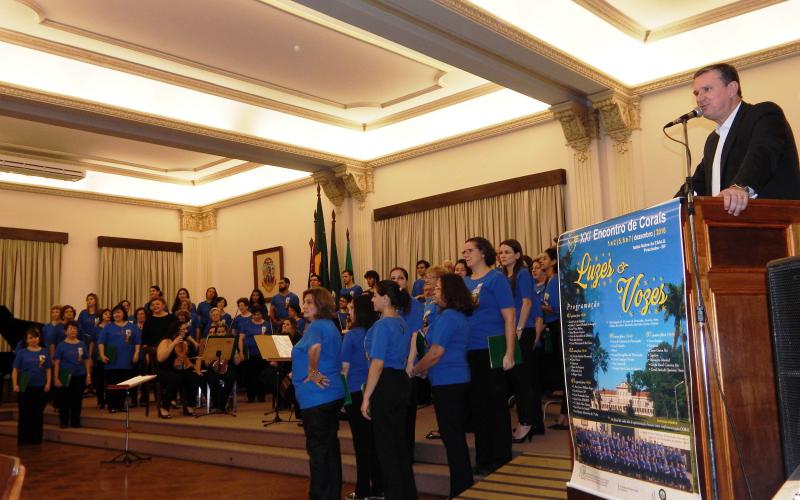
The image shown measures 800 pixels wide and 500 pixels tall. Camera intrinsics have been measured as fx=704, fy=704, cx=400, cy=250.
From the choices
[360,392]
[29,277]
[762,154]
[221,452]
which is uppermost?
[29,277]

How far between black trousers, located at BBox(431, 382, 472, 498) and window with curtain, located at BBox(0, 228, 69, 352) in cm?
1070

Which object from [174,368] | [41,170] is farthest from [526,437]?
[41,170]

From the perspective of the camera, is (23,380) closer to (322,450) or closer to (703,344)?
(322,450)

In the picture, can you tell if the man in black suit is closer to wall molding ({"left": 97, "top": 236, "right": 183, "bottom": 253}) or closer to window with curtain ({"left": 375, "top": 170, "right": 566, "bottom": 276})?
window with curtain ({"left": 375, "top": 170, "right": 566, "bottom": 276})

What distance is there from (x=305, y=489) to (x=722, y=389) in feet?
15.0

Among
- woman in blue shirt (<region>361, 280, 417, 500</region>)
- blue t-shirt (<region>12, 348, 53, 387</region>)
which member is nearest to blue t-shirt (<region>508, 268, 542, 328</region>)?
woman in blue shirt (<region>361, 280, 417, 500</region>)

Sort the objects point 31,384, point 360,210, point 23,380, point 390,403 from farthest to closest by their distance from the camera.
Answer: point 360,210 → point 31,384 → point 23,380 → point 390,403

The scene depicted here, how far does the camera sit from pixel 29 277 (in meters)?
12.8

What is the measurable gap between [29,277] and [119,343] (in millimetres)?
4365

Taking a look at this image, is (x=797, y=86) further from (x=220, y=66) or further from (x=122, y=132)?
(x=122, y=132)

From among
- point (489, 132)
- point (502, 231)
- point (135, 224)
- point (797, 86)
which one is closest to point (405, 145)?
point (489, 132)

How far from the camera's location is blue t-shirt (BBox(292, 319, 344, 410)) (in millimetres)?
4504

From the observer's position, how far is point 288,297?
437 inches

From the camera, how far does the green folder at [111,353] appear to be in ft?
31.6
